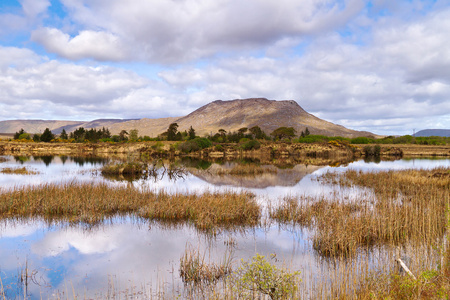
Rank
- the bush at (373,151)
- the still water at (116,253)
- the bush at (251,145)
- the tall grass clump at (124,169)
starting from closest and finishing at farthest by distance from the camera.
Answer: the still water at (116,253) → the tall grass clump at (124,169) → the bush at (251,145) → the bush at (373,151)

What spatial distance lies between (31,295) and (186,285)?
355 centimetres

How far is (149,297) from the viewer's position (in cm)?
714

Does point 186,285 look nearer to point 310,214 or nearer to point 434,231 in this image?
point 310,214

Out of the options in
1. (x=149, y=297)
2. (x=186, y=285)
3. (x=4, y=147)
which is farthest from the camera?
(x=4, y=147)

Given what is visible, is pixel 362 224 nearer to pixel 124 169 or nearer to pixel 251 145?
pixel 124 169

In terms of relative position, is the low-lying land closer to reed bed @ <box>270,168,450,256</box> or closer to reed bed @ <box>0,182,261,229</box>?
reed bed @ <box>0,182,261,229</box>

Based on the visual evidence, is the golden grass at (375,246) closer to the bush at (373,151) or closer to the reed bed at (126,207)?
the reed bed at (126,207)

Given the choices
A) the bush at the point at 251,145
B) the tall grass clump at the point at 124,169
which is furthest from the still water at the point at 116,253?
the bush at the point at 251,145

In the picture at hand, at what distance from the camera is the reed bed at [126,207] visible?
44.5ft

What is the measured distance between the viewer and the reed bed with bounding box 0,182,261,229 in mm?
13555

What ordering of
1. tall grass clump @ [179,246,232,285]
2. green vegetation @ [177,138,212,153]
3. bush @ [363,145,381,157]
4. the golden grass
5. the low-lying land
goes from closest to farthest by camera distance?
the golden grass, tall grass clump @ [179,246,232,285], the low-lying land, green vegetation @ [177,138,212,153], bush @ [363,145,381,157]

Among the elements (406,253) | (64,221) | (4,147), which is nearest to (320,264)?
(406,253)

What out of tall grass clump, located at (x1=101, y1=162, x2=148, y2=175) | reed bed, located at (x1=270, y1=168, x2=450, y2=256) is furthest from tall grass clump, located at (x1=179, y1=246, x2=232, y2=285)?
tall grass clump, located at (x1=101, y1=162, x2=148, y2=175)

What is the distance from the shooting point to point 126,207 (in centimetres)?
1532
